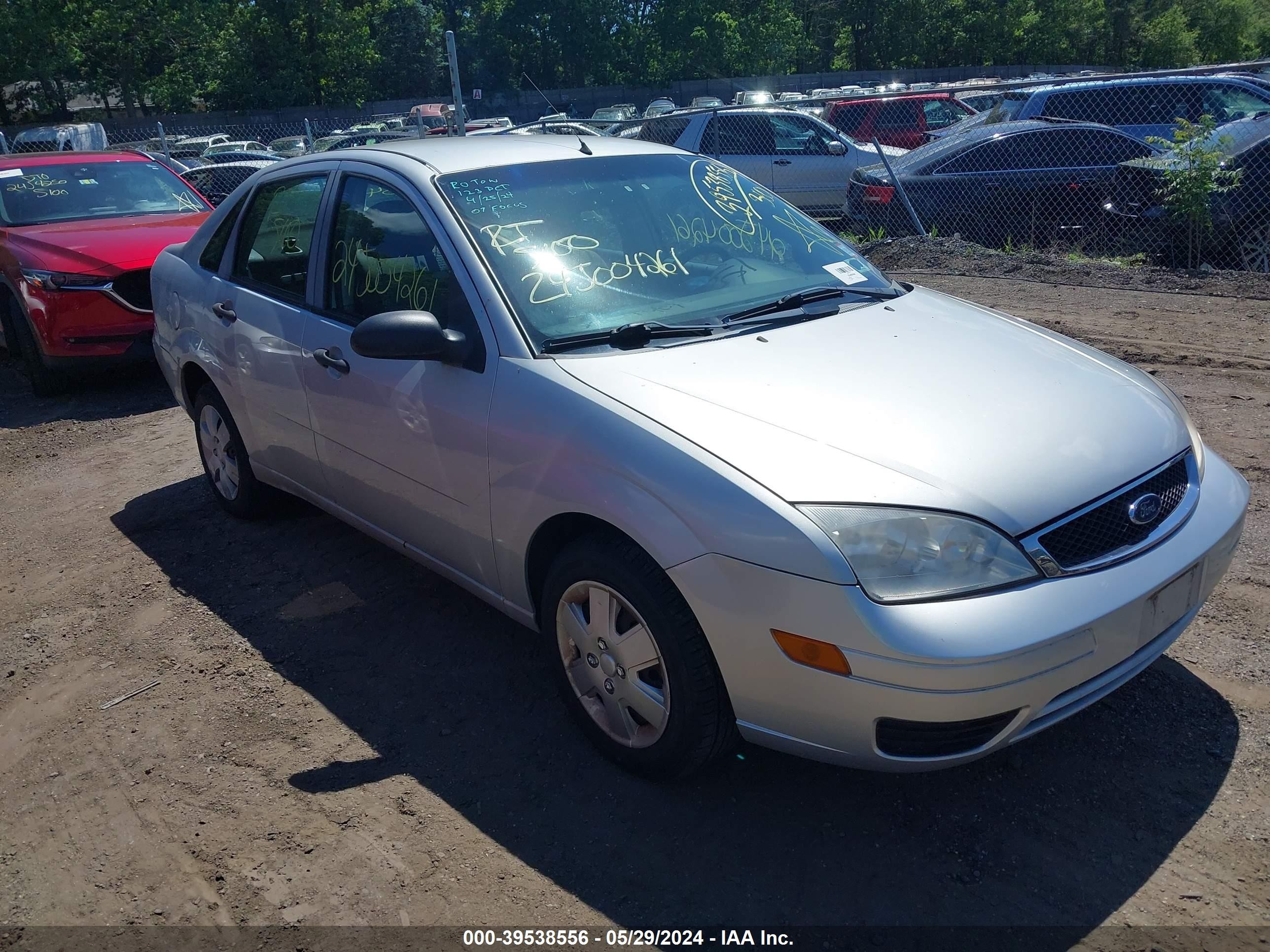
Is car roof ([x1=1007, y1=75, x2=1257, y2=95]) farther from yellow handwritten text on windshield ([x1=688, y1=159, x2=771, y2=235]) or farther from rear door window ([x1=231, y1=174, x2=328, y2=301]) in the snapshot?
rear door window ([x1=231, y1=174, x2=328, y2=301])

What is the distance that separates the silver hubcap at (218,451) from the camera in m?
5.05

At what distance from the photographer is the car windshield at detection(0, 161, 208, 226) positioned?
8578 millimetres

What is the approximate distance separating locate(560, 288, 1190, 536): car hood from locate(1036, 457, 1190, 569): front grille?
0.04 metres

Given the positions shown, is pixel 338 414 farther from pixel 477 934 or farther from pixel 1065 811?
pixel 1065 811

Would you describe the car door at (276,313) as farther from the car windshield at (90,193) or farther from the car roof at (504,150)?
the car windshield at (90,193)

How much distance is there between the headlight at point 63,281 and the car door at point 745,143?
301 inches

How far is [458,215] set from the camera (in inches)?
136

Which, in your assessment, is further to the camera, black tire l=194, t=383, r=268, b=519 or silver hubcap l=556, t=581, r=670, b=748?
black tire l=194, t=383, r=268, b=519

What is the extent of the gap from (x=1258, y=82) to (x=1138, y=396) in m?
10.7

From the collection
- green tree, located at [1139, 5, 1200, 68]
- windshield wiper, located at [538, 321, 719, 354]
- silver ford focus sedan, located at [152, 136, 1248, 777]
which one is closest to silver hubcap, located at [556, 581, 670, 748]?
silver ford focus sedan, located at [152, 136, 1248, 777]

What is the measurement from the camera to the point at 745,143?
1295 cm

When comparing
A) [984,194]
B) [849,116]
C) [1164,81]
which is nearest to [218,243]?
[984,194]

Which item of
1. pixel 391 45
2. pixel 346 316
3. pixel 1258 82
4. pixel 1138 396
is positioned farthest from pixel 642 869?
pixel 391 45

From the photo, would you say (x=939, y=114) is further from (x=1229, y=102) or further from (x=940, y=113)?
(x=1229, y=102)
